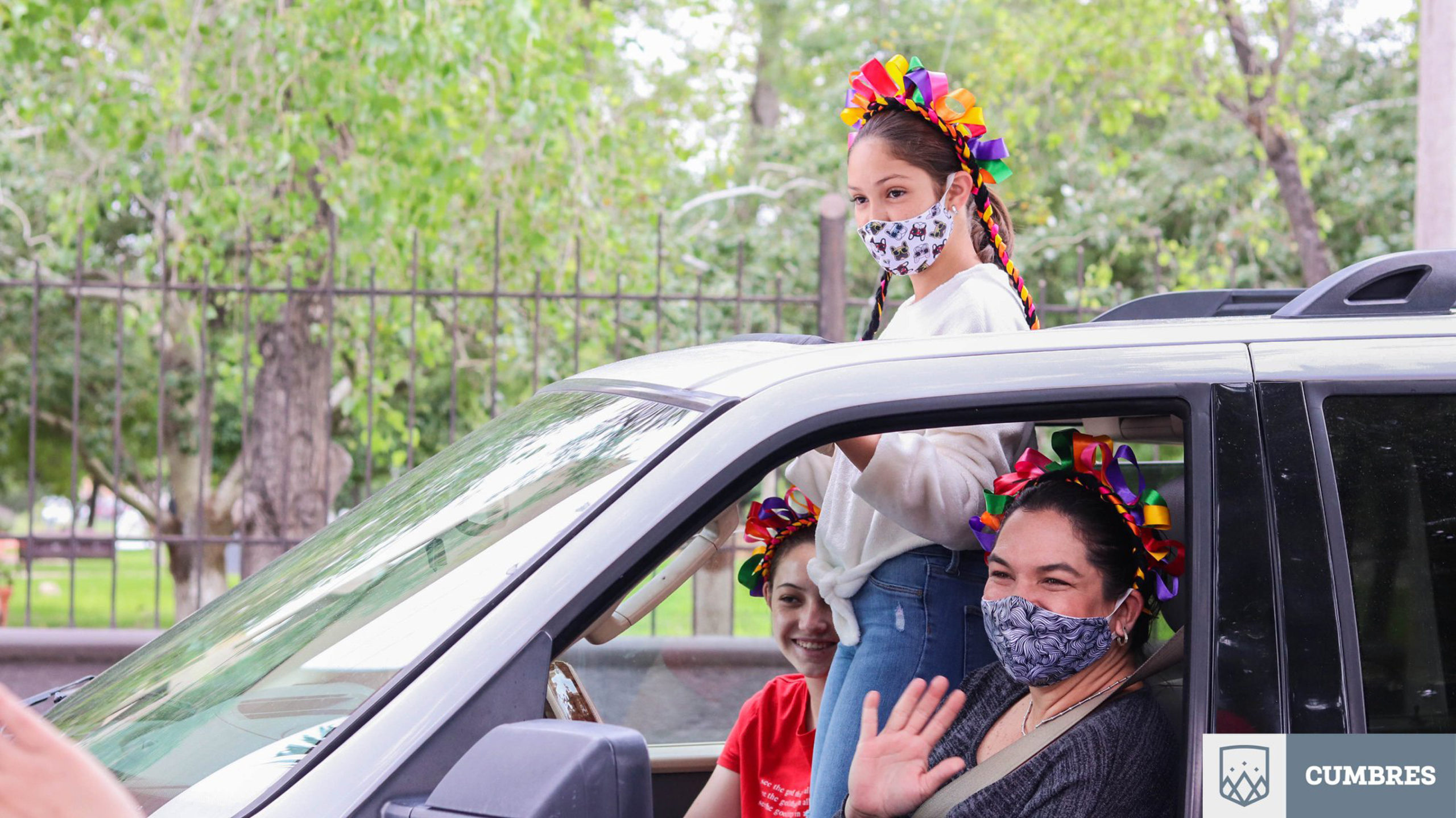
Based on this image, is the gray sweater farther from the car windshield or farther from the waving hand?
the car windshield

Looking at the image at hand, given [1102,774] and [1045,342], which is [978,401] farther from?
[1102,774]

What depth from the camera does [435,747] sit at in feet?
4.88

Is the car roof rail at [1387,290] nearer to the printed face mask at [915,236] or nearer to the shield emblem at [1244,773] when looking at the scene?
the shield emblem at [1244,773]

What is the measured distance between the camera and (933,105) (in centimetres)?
257

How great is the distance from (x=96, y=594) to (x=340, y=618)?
31.8 m

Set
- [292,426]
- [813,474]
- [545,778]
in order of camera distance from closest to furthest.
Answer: [545,778] → [813,474] → [292,426]

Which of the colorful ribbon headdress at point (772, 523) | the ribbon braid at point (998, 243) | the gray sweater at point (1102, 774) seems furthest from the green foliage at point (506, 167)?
the gray sweater at point (1102, 774)

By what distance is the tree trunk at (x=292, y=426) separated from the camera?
8.50 meters

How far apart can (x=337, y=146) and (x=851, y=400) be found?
273 inches

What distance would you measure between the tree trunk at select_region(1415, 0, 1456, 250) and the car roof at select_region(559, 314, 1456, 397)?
444 centimetres

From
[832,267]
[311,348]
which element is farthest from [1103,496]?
[311,348]

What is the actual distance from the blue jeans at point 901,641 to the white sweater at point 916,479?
0.04 meters

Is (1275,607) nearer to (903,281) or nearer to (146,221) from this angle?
(903,281)

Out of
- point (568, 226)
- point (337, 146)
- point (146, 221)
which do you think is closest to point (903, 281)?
point (568, 226)
